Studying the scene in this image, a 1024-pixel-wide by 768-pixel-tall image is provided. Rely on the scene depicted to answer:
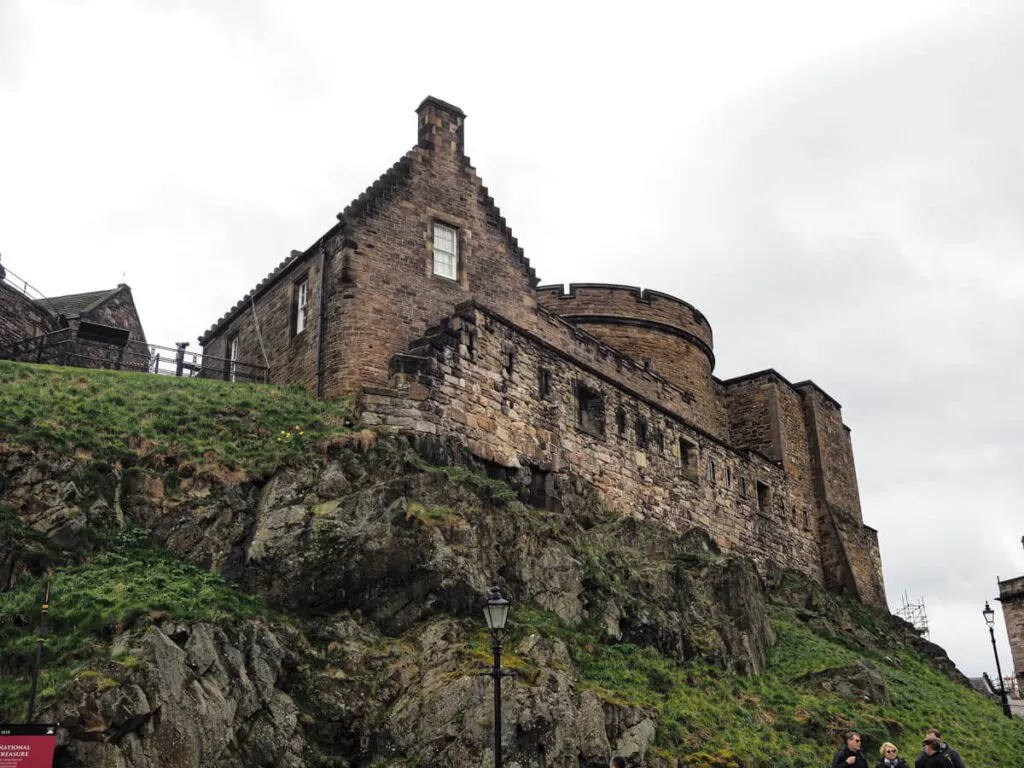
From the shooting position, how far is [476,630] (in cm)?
1645

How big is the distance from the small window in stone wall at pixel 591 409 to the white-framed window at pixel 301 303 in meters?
6.49

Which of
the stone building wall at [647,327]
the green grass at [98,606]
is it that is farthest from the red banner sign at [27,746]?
the stone building wall at [647,327]

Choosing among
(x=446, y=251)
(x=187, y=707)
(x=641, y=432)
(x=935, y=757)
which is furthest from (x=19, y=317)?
(x=935, y=757)

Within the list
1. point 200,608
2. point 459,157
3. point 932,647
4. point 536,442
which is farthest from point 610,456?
point 932,647

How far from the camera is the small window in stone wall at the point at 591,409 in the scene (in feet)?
81.0

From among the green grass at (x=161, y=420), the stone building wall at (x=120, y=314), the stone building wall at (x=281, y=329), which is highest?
the stone building wall at (x=120, y=314)

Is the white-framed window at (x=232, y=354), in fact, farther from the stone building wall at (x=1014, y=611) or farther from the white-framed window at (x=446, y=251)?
the stone building wall at (x=1014, y=611)

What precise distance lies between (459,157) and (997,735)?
18255mm

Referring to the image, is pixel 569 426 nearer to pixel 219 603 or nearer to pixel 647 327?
pixel 647 327

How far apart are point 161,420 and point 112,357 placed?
412 inches

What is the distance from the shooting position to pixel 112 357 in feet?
92.3

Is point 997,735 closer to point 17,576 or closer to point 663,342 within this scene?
point 663,342

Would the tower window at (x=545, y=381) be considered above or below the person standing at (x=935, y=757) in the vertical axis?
above

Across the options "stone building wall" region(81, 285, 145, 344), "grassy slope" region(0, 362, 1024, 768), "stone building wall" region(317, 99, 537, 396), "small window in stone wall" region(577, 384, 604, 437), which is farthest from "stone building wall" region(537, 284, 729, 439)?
"stone building wall" region(81, 285, 145, 344)
